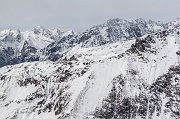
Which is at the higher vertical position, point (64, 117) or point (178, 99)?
point (178, 99)

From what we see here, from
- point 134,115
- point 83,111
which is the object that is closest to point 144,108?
point 134,115

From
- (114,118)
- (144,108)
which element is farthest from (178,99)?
(114,118)

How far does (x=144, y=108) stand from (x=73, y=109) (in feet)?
128

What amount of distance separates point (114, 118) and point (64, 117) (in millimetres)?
27200

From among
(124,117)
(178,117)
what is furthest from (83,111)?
(178,117)

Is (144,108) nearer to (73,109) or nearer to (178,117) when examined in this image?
(178,117)

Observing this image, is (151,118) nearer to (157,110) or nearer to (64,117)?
(157,110)

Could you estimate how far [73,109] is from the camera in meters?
200

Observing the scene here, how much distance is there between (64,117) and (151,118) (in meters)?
46.9

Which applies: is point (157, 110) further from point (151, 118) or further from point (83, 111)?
point (83, 111)

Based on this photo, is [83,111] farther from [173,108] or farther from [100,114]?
[173,108]

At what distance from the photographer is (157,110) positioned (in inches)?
7815

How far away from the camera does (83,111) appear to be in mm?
198750

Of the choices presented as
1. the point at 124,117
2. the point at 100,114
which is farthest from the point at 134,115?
Answer: the point at 100,114
